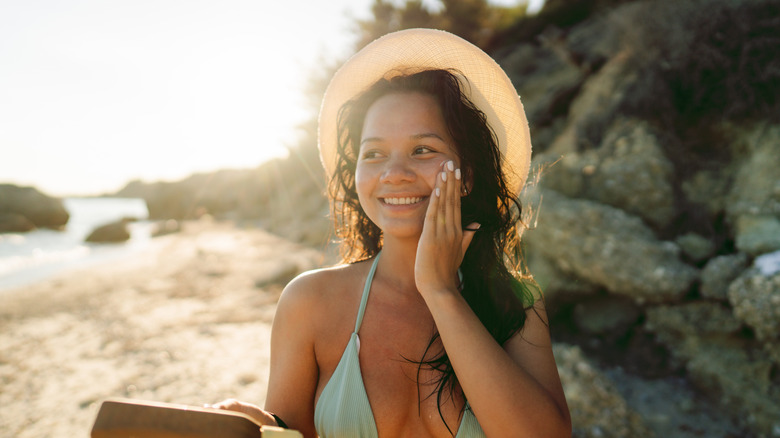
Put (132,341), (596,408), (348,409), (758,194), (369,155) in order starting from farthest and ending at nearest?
(132,341), (758,194), (596,408), (369,155), (348,409)

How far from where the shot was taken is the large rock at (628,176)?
4.55 m

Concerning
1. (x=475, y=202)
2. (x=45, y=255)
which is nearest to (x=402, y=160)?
(x=475, y=202)

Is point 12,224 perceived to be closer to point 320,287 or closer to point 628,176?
point 320,287

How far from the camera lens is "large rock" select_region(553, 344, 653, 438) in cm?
306

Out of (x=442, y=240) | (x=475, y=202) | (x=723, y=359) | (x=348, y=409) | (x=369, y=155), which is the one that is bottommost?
(x=723, y=359)

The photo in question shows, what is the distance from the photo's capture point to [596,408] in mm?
3154

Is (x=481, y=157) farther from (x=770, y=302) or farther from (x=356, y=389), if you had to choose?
(x=770, y=302)

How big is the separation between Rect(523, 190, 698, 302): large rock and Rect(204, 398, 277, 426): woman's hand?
3.85 meters

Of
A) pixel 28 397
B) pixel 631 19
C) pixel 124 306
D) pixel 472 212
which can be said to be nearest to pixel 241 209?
pixel 124 306

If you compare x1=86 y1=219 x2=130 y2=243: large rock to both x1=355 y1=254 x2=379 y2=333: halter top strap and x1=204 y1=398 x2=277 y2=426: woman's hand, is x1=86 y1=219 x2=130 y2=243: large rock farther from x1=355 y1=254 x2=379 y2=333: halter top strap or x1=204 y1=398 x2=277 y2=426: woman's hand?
x1=204 y1=398 x2=277 y2=426: woman's hand

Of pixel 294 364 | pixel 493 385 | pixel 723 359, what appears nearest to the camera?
pixel 493 385

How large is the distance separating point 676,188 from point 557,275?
187 centimetres

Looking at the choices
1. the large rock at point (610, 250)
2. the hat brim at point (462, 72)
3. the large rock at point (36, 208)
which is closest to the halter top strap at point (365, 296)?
the hat brim at point (462, 72)

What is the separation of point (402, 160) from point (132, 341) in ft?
21.2
